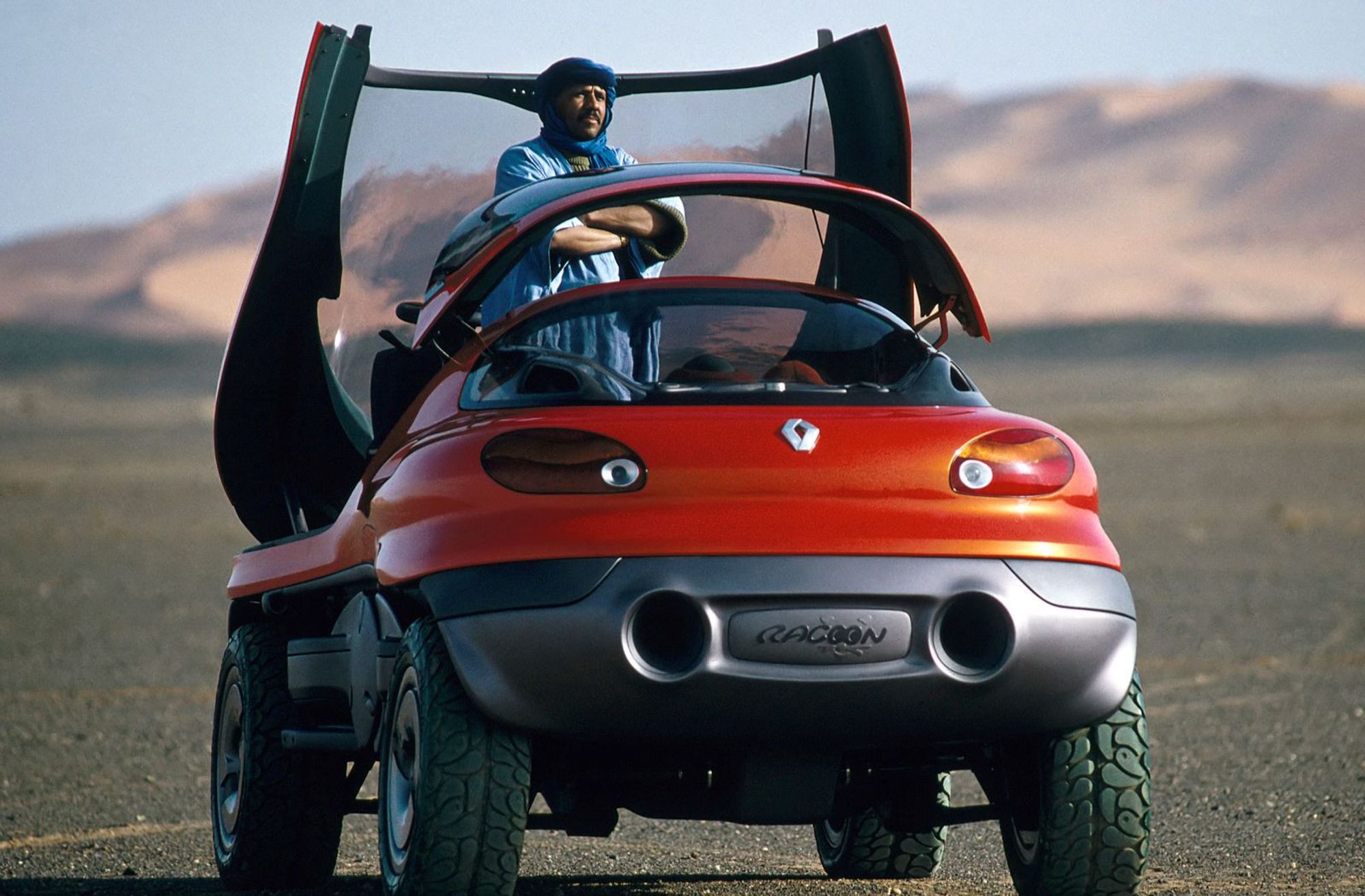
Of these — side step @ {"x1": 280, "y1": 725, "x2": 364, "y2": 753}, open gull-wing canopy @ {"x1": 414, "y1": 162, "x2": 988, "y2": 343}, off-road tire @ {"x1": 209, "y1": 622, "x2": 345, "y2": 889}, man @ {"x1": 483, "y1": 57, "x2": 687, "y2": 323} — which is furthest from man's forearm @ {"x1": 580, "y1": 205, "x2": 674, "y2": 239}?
off-road tire @ {"x1": 209, "y1": 622, "x2": 345, "y2": 889}

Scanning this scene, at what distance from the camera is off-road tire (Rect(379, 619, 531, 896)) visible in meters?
4.78

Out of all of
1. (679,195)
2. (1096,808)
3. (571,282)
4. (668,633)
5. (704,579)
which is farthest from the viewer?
(571,282)

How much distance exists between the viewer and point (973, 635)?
4809 mm

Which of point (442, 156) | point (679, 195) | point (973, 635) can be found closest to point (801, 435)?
point (973, 635)

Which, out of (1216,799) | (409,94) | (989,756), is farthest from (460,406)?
(1216,799)

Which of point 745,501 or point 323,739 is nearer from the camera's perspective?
point 745,501

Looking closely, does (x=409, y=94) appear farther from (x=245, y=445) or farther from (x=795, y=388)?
(x=795, y=388)

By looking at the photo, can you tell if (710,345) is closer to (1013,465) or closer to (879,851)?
(1013,465)

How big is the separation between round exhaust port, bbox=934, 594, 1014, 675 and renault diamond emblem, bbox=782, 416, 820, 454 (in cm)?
46

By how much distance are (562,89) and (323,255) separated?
884 mm

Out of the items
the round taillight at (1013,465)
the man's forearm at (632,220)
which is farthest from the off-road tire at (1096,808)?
the man's forearm at (632,220)

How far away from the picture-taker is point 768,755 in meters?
4.93

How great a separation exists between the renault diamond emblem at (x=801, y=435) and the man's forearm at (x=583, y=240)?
1.14m

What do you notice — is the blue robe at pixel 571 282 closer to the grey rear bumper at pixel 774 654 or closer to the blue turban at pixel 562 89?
the blue turban at pixel 562 89
